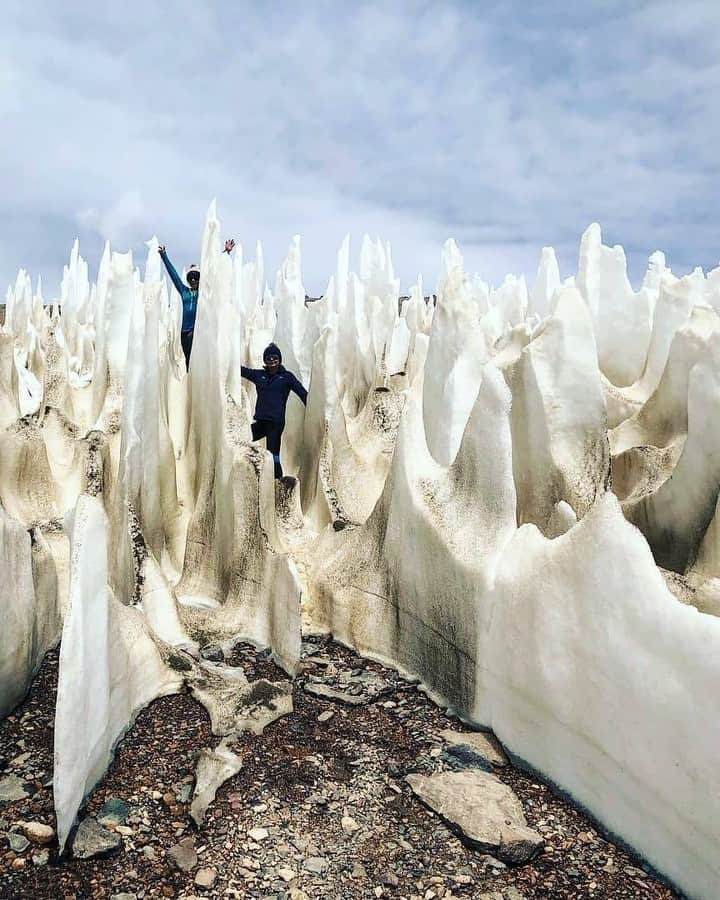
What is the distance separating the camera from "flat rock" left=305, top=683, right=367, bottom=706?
243 cm

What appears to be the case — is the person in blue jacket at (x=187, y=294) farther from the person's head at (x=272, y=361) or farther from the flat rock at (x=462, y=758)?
the flat rock at (x=462, y=758)

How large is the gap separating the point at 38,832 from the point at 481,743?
1.16 metres

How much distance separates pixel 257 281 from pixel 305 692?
6.86m

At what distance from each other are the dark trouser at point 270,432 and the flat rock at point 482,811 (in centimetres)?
247

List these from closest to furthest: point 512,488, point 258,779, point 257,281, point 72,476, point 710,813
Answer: point 710,813
point 258,779
point 512,488
point 72,476
point 257,281

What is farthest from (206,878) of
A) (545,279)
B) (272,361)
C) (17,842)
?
(545,279)

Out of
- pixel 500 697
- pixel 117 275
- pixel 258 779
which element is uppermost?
pixel 117 275

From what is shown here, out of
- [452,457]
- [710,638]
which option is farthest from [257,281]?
[710,638]

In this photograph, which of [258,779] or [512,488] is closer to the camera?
[258,779]

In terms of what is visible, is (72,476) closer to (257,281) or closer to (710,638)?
(710,638)

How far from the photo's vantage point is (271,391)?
4242 mm

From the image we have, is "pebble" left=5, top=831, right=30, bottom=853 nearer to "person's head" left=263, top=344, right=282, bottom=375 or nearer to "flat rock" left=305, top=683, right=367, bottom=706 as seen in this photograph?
"flat rock" left=305, top=683, right=367, bottom=706

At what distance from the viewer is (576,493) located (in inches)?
111

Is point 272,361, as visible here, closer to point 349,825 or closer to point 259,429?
point 259,429
